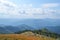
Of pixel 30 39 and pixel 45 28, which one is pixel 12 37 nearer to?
pixel 30 39

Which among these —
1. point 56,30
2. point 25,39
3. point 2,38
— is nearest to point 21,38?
point 25,39

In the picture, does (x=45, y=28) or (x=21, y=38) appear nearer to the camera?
(x=21, y=38)

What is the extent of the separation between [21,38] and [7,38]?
7.92ft

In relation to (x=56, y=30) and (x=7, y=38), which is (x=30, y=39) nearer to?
(x=7, y=38)

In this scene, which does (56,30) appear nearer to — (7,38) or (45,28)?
(45,28)

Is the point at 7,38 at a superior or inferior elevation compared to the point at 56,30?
superior

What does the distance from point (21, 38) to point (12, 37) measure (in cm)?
161

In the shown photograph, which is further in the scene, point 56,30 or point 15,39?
point 56,30

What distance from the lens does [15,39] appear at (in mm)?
31656

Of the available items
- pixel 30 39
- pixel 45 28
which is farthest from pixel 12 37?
pixel 45 28

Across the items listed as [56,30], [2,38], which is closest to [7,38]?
[2,38]

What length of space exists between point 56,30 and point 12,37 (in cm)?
4438

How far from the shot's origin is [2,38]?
31609mm

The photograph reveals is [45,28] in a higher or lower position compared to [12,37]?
lower
